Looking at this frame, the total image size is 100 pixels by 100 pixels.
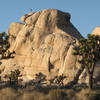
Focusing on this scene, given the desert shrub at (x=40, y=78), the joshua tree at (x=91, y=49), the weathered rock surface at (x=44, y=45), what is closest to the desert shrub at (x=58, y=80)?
the weathered rock surface at (x=44, y=45)

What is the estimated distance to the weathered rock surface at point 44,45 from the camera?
5844 cm

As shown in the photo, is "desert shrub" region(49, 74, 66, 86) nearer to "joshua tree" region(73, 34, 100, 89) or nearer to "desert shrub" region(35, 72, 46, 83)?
"desert shrub" region(35, 72, 46, 83)

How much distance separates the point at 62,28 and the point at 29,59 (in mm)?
13930

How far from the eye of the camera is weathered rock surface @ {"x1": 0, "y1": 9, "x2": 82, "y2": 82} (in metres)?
58.4

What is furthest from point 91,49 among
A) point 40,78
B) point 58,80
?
point 40,78

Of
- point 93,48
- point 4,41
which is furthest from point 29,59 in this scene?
point 93,48

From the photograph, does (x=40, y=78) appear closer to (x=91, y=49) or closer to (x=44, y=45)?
(x=44, y=45)

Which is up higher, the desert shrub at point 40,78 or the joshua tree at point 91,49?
the joshua tree at point 91,49

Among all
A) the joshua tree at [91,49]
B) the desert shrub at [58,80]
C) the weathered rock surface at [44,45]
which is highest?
the weathered rock surface at [44,45]

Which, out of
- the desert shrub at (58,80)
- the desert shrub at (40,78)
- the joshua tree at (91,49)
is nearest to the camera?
the joshua tree at (91,49)

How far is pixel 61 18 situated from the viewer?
69875 mm

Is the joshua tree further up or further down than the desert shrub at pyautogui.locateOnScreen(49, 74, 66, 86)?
further up

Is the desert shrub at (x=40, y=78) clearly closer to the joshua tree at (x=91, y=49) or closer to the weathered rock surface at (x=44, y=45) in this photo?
the weathered rock surface at (x=44, y=45)

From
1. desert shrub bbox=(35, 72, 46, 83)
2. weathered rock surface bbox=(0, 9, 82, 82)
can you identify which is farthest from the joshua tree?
desert shrub bbox=(35, 72, 46, 83)
